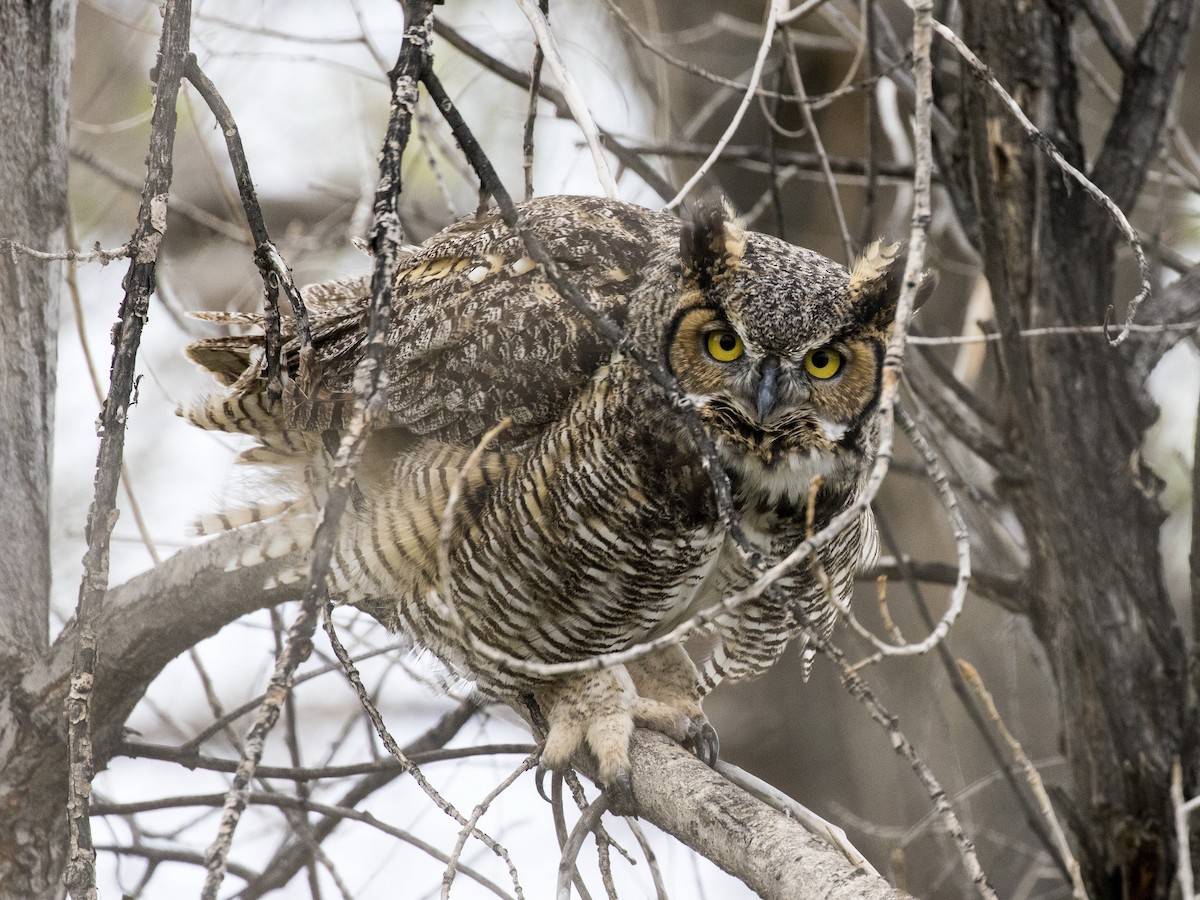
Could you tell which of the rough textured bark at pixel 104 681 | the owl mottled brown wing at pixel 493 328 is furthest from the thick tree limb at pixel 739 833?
the rough textured bark at pixel 104 681

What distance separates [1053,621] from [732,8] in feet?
10.4

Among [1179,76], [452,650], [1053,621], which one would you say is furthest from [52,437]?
[1179,76]

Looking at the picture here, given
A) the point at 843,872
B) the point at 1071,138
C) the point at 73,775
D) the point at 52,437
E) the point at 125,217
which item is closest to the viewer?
the point at 73,775

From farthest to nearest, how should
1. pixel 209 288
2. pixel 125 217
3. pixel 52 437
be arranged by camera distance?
pixel 125 217 → pixel 209 288 → pixel 52 437

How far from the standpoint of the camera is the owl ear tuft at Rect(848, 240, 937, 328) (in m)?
2.33

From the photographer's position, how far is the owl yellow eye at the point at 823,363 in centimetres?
238

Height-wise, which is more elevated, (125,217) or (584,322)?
(125,217)

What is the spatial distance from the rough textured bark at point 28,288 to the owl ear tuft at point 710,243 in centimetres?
127

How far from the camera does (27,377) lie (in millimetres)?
2418

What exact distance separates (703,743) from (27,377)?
5.55 ft

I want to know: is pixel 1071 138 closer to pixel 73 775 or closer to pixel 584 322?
pixel 584 322

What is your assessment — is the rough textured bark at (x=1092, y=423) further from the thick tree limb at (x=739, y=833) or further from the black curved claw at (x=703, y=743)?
the thick tree limb at (x=739, y=833)

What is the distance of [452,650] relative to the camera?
2781 millimetres

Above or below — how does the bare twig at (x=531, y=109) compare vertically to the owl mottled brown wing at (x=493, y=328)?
above
